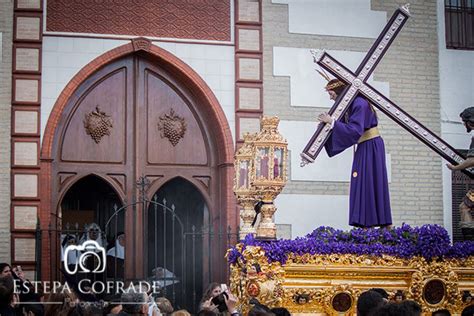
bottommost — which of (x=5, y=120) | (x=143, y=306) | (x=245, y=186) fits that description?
(x=143, y=306)

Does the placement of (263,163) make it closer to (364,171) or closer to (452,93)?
(364,171)

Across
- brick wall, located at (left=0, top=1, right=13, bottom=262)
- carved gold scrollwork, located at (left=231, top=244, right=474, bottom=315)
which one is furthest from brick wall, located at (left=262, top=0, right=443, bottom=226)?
carved gold scrollwork, located at (left=231, top=244, right=474, bottom=315)

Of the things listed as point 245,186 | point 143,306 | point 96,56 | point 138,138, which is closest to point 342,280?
point 245,186

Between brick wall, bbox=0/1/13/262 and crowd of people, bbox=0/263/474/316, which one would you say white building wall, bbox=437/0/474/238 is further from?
brick wall, bbox=0/1/13/262

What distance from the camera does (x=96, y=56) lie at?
14969mm

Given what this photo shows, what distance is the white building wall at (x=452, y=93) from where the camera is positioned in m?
16.3

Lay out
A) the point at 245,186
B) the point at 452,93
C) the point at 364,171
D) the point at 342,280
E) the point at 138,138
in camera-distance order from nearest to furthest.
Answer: the point at 342,280, the point at 364,171, the point at 245,186, the point at 138,138, the point at 452,93

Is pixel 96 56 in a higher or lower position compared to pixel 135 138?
higher

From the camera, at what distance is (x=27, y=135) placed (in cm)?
1459

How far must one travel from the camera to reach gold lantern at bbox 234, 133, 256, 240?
39.9ft

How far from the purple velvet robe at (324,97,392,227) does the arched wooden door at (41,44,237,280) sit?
3.49 metres

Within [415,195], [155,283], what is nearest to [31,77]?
[155,283]

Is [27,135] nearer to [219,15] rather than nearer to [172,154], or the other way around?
[172,154]

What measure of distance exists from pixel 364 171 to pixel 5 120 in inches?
212
